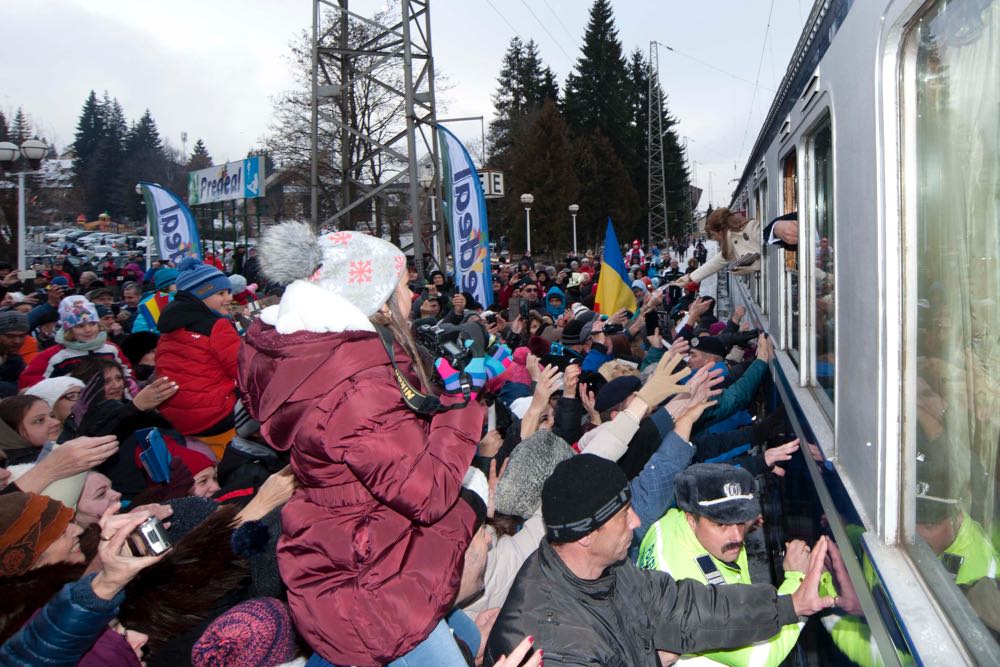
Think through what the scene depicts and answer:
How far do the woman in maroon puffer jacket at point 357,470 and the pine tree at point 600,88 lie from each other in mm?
51991

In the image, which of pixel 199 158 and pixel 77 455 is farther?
pixel 199 158

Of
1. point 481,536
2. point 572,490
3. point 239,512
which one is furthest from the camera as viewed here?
point 239,512

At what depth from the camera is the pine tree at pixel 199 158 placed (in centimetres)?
8904

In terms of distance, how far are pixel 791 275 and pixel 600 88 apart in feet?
176

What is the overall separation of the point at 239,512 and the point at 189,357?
7.34 feet

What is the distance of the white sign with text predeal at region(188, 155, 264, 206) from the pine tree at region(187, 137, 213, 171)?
62433 millimetres

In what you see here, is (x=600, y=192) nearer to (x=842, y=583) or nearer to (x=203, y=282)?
(x=203, y=282)

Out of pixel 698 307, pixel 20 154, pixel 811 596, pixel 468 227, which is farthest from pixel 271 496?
pixel 20 154

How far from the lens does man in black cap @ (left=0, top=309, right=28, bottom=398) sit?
21.5ft

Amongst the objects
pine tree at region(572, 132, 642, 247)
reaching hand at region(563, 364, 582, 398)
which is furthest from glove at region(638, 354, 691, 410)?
pine tree at region(572, 132, 642, 247)

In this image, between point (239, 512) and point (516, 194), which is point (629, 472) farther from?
point (516, 194)

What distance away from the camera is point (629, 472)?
145 inches

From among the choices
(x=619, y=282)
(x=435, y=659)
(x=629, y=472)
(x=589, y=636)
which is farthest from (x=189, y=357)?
(x=619, y=282)

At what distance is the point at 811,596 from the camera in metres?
2.39
